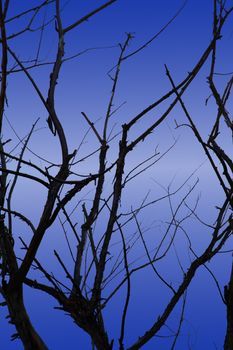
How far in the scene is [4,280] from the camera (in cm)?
91

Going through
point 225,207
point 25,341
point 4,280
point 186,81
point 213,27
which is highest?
point 213,27

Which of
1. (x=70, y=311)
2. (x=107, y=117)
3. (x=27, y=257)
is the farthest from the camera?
(x=107, y=117)

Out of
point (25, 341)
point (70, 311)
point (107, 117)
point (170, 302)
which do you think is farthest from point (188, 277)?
point (107, 117)

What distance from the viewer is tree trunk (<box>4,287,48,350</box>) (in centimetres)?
93

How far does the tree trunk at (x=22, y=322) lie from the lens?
93 centimetres

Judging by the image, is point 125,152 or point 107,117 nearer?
point 125,152

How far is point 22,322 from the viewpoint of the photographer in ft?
3.08

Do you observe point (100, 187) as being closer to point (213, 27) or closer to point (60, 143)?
point (60, 143)

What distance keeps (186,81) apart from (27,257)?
52 cm

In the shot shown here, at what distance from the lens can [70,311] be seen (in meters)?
1.00

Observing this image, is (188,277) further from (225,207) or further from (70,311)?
(70,311)

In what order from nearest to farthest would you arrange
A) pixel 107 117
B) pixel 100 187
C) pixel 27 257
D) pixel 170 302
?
pixel 27 257, pixel 170 302, pixel 100 187, pixel 107 117

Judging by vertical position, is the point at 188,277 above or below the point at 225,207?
below

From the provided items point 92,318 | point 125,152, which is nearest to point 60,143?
point 125,152
